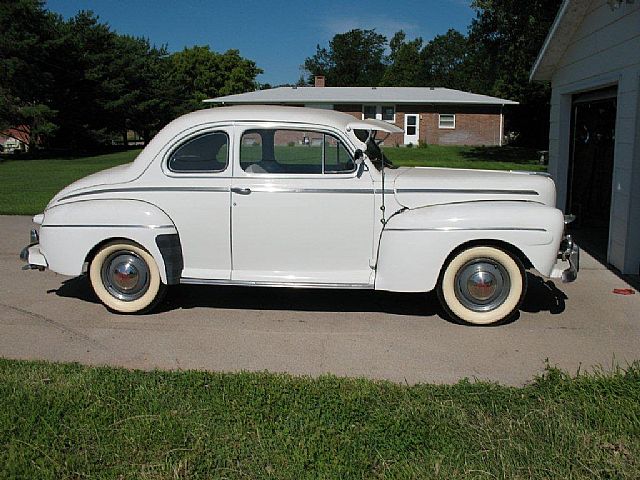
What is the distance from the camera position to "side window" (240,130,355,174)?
6305mm

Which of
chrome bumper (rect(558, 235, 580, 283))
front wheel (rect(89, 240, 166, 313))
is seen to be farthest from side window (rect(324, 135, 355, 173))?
chrome bumper (rect(558, 235, 580, 283))

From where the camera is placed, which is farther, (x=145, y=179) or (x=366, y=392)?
(x=145, y=179)

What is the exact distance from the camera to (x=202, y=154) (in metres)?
6.43

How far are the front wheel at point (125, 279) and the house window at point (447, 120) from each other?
40.2 m

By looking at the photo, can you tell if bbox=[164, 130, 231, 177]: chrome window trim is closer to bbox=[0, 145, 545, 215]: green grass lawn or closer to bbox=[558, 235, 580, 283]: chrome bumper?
bbox=[558, 235, 580, 283]: chrome bumper

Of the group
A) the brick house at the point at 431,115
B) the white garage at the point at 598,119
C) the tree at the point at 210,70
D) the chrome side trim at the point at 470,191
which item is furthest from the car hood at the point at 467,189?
the tree at the point at 210,70

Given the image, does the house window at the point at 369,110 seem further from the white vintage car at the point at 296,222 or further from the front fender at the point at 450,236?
the front fender at the point at 450,236

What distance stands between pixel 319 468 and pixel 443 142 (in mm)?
42728

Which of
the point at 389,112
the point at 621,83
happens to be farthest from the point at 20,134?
the point at 621,83

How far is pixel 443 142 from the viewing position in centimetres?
4484

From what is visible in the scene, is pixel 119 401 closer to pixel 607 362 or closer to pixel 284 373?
pixel 284 373

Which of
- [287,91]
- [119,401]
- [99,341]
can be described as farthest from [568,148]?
[287,91]

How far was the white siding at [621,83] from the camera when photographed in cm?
805

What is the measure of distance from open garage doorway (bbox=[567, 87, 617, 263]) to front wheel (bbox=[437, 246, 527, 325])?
588 cm
